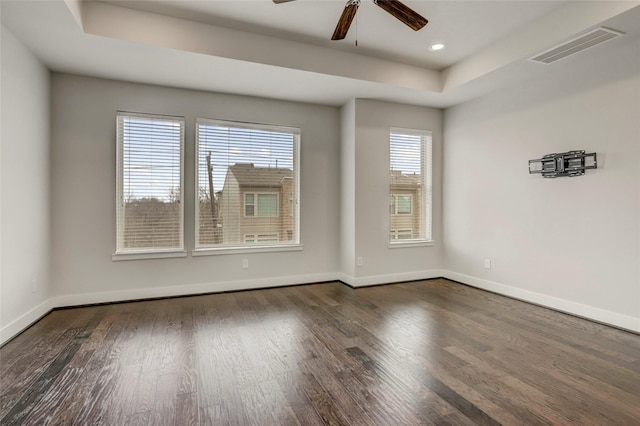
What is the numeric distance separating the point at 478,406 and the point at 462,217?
3.44m

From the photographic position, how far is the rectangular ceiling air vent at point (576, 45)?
284cm

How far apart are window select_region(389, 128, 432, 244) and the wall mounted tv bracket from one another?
5.29ft

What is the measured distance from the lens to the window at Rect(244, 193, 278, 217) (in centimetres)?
455

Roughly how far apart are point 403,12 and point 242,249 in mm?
3273

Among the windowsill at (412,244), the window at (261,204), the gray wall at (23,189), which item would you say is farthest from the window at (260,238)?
→ the gray wall at (23,189)

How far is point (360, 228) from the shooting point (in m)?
→ 4.68

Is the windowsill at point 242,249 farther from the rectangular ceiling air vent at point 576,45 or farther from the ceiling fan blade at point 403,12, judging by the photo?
the rectangular ceiling air vent at point 576,45

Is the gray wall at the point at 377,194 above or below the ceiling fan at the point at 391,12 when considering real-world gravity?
below

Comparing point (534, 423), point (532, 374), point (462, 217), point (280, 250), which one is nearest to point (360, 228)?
point (280, 250)

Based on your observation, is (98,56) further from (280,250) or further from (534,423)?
(534,423)

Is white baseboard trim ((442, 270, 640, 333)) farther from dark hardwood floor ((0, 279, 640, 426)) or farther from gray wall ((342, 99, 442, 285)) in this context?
gray wall ((342, 99, 442, 285))

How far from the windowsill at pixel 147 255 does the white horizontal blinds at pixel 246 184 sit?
29cm

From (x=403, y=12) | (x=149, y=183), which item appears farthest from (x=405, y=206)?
(x=149, y=183)

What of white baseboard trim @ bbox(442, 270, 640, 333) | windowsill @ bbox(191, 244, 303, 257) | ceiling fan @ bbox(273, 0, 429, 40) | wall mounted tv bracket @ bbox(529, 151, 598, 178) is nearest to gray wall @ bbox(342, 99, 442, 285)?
white baseboard trim @ bbox(442, 270, 640, 333)
